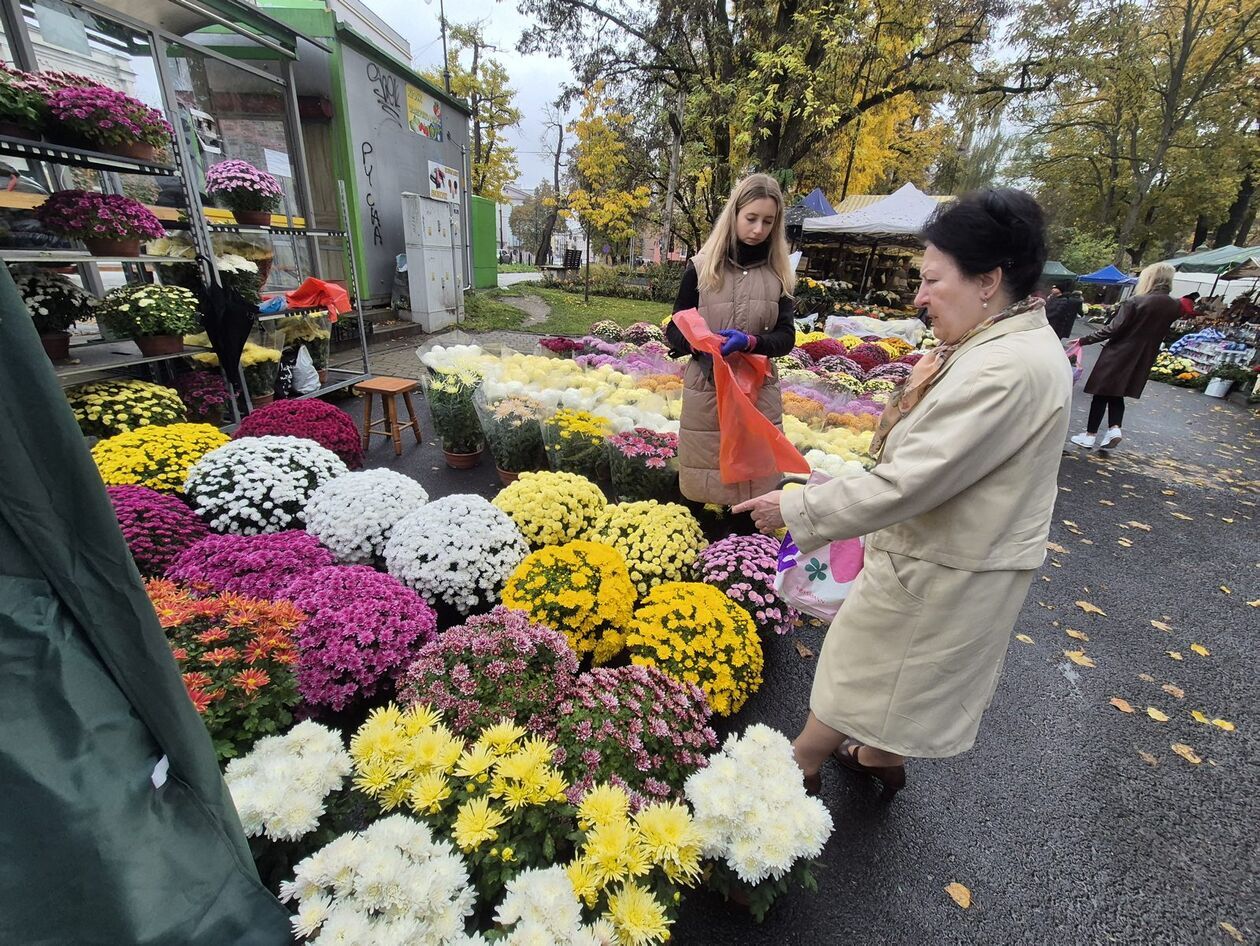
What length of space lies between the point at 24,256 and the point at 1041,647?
6.95 m

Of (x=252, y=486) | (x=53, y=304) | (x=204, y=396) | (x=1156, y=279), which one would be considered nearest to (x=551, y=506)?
(x=252, y=486)

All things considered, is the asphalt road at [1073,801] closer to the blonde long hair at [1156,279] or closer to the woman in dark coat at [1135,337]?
the woman in dark coat at [1135,337]

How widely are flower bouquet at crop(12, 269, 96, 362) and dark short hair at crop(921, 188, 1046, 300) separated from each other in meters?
5.57

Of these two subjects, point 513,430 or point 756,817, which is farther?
point 513,430

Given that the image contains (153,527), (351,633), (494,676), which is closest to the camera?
(494,676)

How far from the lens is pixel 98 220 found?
390 centimetres

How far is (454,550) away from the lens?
2752mm

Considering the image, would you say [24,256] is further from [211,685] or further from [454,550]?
[211,685]

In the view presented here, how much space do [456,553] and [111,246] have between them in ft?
12.8

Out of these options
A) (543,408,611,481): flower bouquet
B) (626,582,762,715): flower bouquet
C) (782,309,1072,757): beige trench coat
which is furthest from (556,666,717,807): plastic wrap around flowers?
(543,408,611,481): flower bouquet

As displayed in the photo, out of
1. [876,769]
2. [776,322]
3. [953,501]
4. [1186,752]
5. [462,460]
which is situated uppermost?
[776,322]

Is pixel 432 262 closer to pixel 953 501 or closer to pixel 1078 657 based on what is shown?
pixel 953 501

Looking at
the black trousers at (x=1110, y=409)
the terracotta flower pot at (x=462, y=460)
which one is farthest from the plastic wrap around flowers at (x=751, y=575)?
the black trousers at (x=1110, y=409)

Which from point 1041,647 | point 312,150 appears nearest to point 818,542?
point 1041,647
